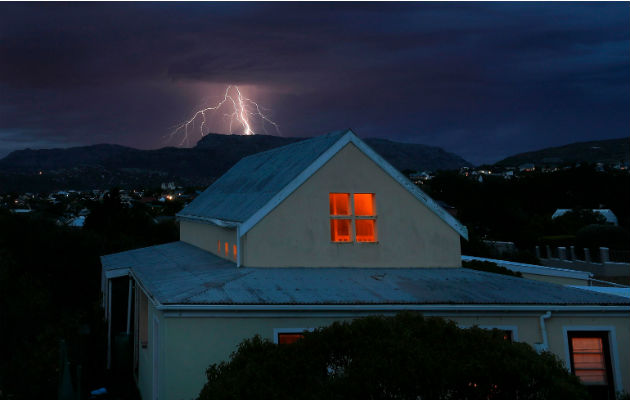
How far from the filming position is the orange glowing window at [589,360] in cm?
1158

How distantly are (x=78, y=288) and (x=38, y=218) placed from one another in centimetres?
823

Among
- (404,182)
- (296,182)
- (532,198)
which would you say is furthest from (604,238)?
(532,198)

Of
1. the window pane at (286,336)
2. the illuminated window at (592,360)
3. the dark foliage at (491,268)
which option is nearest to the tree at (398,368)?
the window pane at (286,336)

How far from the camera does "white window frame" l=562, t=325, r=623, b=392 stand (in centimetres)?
1143

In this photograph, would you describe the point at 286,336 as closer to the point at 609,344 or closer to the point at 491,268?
the point at 609,344

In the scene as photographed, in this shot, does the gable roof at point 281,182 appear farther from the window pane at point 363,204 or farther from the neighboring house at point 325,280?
the window pane at point 363,204

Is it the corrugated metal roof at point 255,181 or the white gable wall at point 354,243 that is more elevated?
the corrugated metal roof at point 255,181

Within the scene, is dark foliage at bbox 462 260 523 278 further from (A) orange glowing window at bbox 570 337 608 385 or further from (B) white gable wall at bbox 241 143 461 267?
(A) orange glowing window at bbox 570 337 608 385

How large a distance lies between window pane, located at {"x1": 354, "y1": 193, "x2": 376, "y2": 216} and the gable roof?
3.16 ft

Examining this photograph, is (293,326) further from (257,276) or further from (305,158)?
(305,158)

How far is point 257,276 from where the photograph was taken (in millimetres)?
12922

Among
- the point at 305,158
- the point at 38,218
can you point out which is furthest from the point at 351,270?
the point at 38,218

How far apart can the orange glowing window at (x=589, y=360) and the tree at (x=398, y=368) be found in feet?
21.4

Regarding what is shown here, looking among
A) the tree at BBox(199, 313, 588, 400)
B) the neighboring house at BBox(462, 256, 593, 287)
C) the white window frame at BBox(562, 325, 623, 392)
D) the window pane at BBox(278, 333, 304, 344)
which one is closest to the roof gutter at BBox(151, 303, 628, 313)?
the white window frame at BBox(562, 325, 623, 392)
